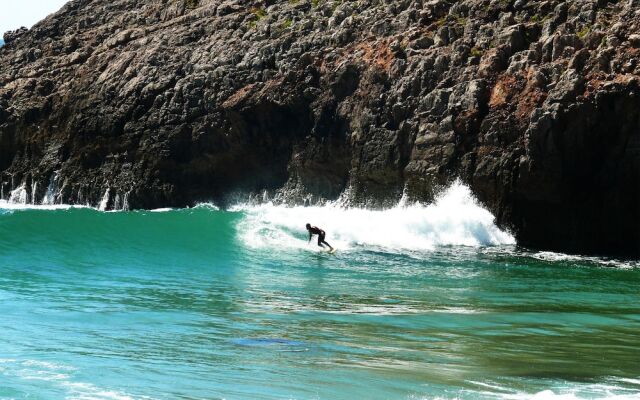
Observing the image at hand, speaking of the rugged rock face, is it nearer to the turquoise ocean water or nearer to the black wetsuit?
the turquoise ocean water

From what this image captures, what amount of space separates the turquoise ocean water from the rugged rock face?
219 centimetres

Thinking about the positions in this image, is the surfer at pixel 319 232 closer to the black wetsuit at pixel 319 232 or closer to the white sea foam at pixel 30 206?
the black wetsuit at pixel 319 232

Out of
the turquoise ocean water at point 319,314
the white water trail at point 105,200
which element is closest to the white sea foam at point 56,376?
the turquoise ocean water at point 319,314

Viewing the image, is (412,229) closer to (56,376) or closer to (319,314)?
(319,314)

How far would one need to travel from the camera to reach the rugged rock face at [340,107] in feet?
98.1

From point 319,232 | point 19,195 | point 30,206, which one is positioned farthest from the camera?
point 19,195

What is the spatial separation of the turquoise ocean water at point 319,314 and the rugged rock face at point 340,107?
2.19 metres

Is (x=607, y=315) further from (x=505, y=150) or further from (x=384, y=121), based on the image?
(x=384, y=121)

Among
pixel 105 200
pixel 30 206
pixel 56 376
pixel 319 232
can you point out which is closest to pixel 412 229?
pixel 319 232

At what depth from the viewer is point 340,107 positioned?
127ft

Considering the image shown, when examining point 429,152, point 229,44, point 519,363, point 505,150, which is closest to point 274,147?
point 229,44

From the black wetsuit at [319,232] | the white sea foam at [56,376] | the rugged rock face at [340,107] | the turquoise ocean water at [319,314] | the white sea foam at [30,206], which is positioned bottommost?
the white sea foam at [56,376]

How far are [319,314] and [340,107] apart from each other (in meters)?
22.3

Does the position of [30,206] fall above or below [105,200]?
below
